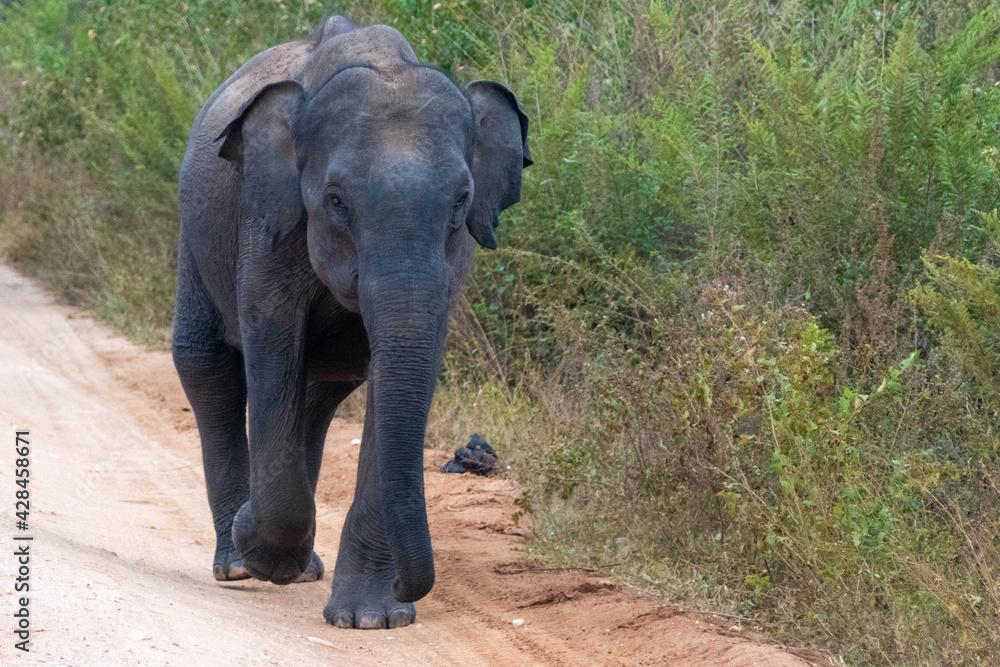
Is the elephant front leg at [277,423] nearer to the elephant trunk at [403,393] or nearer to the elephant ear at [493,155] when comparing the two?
the elephant trunk at [403,393]

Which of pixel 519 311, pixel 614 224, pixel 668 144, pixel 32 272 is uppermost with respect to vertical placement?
pixel 668 144

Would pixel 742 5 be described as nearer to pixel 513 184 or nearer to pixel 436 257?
pixel 513 184

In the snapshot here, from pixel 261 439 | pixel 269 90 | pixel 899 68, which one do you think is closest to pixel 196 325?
pixel 261 439

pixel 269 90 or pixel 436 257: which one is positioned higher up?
pixel 269 90

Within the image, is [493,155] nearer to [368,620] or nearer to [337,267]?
[337,267]

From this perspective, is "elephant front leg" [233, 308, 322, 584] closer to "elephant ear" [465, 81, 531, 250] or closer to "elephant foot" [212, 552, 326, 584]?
"elephant ear" [465, 81, 531, 250]

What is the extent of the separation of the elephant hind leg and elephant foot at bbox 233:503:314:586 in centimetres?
76

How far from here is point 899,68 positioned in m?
7.61

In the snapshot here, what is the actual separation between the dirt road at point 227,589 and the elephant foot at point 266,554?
0.60ft

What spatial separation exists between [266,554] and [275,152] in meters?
1.80

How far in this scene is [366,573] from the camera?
567 centimetres

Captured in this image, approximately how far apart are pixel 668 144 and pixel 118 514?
430cm

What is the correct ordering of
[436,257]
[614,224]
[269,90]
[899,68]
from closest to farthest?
1. [436,257]
2. [269,90]
3. [899,68]
4. [614,224]

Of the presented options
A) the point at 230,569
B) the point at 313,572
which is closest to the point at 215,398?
the point at 230,569
